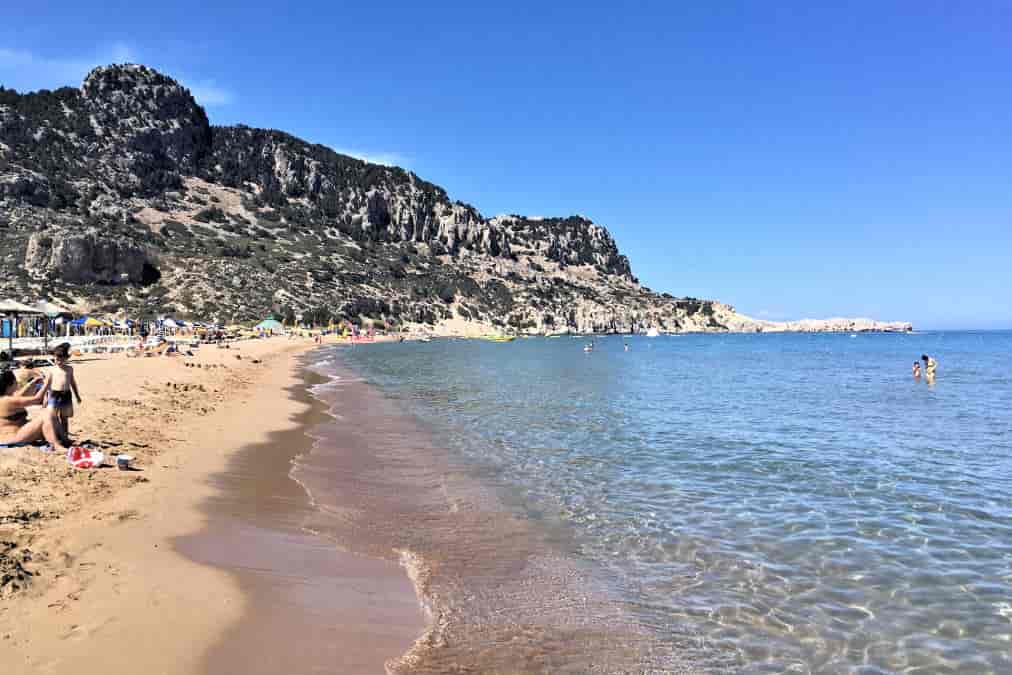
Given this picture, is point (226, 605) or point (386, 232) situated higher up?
point (386, 232)

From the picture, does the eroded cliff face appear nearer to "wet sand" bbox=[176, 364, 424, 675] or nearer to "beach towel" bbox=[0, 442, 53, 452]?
"beach towel" bbox=[0, 442, 53, 452]

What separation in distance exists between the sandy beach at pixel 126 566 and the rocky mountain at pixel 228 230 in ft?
238

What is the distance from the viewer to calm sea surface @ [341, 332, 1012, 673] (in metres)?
5.64

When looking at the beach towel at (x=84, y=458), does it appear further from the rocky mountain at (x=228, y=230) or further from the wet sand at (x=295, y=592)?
the rocky mountain at (x=228, y=230)

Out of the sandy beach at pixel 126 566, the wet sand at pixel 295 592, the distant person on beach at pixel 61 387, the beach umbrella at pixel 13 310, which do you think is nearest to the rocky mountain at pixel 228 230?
the beach umbrella at pixel 13 310

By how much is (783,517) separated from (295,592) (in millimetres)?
6990

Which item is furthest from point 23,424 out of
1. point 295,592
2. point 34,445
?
point 295,592

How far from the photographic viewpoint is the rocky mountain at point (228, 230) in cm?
8281

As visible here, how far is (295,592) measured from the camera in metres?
5.93

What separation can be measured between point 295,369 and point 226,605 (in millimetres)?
35283

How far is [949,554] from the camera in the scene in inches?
297

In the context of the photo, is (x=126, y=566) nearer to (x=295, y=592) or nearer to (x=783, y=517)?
(x=295, y=592)

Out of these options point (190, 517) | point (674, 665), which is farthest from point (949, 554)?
point (190, 517)

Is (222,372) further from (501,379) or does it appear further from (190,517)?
(190,517)
